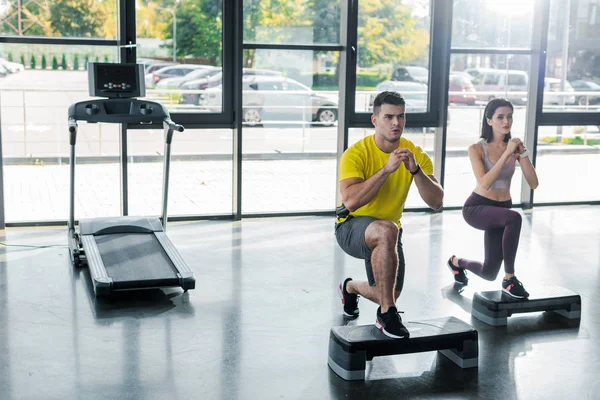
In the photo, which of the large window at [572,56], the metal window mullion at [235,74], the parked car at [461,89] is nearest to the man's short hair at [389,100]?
the metal window mullion at [235,74]

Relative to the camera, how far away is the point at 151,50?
22.4 ft

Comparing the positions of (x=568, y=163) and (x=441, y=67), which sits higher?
(x=441, y=67)

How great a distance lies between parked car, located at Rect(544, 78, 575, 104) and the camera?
25.7 feet

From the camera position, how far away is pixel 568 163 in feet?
26.7

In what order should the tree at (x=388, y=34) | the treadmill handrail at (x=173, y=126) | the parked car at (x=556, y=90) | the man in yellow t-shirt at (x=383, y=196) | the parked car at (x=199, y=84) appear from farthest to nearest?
the parked car at (x=556, y=90), the tree at (x=388, y=34), the parked car at (x=199, y=84), the treadmill handrail at (x=173, y=126), the man in yellow t-shirt at (x=383, y=196)

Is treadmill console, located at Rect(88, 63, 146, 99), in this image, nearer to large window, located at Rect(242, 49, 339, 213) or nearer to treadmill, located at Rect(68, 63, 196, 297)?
treadmill, located at Rect(68, 63, 196, 297)

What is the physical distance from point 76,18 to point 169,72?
0.89 metres

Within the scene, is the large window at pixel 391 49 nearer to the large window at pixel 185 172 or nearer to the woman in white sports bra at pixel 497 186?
the large window at pixel 185 172

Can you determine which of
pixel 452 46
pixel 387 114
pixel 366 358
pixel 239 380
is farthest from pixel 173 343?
pixel 452 46

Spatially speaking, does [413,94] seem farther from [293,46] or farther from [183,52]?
[183,52]

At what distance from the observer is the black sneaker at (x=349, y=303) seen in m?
4.52

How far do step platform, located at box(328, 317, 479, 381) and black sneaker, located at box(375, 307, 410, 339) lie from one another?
23mm

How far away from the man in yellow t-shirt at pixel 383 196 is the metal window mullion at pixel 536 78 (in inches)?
160

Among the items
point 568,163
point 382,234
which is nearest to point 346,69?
point 568,163
